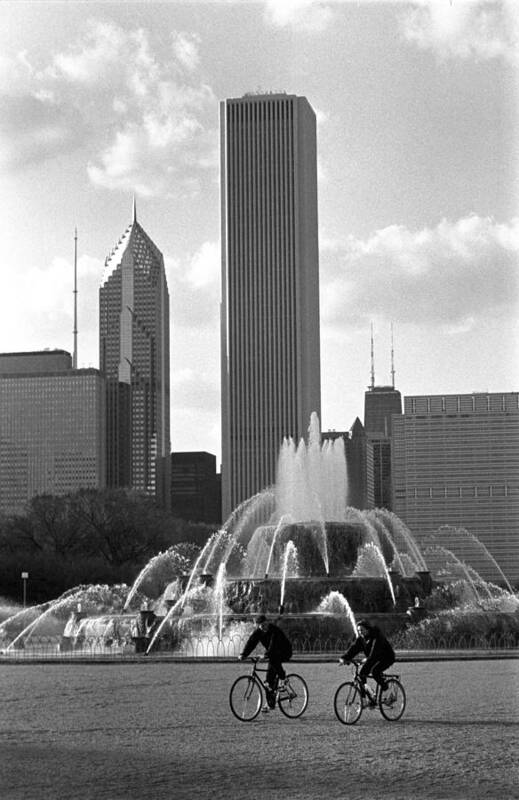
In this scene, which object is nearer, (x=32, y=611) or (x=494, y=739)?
(x=494, y=739)

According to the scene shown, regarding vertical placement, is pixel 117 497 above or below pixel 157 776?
above

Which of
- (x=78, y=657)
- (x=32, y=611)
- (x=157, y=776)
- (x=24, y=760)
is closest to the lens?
(x=157, y=776)

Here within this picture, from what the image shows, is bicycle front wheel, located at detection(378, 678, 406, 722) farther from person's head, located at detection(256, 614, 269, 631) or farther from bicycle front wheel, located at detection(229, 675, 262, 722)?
person's head, located at detection(256, 614, 269, 631)

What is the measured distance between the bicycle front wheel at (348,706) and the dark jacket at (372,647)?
0.51 metres

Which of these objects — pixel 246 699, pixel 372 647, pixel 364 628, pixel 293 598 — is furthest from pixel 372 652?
pixel 293 598

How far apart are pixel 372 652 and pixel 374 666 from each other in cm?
20

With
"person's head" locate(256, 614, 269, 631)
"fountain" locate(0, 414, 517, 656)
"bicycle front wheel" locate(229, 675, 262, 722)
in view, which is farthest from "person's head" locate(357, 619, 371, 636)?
"fountain" locate(0, 414, 517, 656)

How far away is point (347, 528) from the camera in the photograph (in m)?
52.3

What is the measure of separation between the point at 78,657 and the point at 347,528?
16431mm

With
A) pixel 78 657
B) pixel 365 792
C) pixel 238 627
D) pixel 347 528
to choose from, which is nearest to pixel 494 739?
pixel 365 792

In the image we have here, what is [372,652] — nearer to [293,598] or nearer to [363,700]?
[363,700]

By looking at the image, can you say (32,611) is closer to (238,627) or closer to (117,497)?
(238,627)

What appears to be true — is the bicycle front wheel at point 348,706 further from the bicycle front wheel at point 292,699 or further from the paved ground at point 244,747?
the bicycle front wheel at point 292,699

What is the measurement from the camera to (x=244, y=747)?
1680 cm
